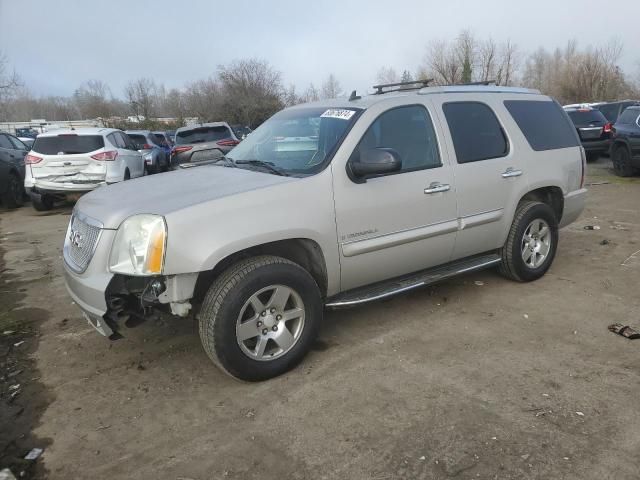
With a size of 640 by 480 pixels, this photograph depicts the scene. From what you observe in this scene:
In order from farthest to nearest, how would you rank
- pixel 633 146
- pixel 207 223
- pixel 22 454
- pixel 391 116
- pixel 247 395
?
pixel 633 146 < pixel 391 116 < pixel 247 395 < pixel 207 223 < pixel 22 454

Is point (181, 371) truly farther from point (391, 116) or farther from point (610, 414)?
point (610, 414)

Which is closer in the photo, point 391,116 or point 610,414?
point 610,414

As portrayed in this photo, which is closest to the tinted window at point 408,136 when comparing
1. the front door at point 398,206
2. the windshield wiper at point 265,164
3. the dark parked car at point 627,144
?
the front door at point 398,206

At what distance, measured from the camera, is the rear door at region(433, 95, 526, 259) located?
14.1ft

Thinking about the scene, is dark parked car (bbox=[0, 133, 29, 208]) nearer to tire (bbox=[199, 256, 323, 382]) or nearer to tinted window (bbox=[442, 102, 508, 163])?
tire (bbox=[199, 256, 323, 382])

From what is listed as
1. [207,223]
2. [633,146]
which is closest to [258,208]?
[207,223]

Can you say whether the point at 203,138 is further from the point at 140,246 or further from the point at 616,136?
the point at 140,246

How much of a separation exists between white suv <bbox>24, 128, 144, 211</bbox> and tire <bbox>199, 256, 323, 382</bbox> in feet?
26.5

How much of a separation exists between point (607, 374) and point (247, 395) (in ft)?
7.63

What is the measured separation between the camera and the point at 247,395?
129 inches

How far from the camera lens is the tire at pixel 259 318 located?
124 inches

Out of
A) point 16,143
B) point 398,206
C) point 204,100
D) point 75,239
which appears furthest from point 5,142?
point 204,100

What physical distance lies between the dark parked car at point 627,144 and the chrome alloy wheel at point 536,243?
26.5 ft

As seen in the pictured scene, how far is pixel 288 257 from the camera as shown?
3650mm
